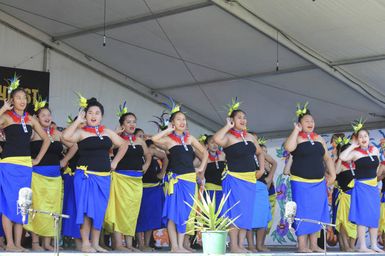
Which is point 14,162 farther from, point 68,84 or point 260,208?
point 68,84

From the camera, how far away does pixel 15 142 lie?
6.34 meters

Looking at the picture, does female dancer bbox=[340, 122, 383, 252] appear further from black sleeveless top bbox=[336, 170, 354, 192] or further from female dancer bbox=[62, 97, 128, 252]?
female dancer bbox=[62, 97, 128, 252]

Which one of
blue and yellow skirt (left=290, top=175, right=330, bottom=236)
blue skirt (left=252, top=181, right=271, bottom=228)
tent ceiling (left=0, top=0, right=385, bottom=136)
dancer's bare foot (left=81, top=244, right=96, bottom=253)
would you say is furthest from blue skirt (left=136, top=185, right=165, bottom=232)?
tent ceiling (left=0, top=0, right=385, bottom=136)

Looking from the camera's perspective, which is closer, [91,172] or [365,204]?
[91,172]

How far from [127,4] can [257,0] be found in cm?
198

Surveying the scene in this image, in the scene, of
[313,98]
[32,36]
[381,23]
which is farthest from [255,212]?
[32,36]

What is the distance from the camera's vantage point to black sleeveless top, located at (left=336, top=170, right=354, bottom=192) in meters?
7.91

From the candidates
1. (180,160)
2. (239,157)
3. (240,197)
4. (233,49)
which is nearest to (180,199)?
(180,160)

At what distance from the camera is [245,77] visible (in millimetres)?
10484

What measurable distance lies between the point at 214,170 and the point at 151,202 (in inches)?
34.4

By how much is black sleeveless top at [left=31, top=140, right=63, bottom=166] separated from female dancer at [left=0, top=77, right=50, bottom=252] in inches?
17.0

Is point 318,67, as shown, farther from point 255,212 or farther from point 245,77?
point 255,212

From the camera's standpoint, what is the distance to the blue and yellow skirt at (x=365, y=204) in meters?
7.38

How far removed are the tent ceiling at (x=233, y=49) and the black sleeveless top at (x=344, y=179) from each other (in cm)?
A: 178
